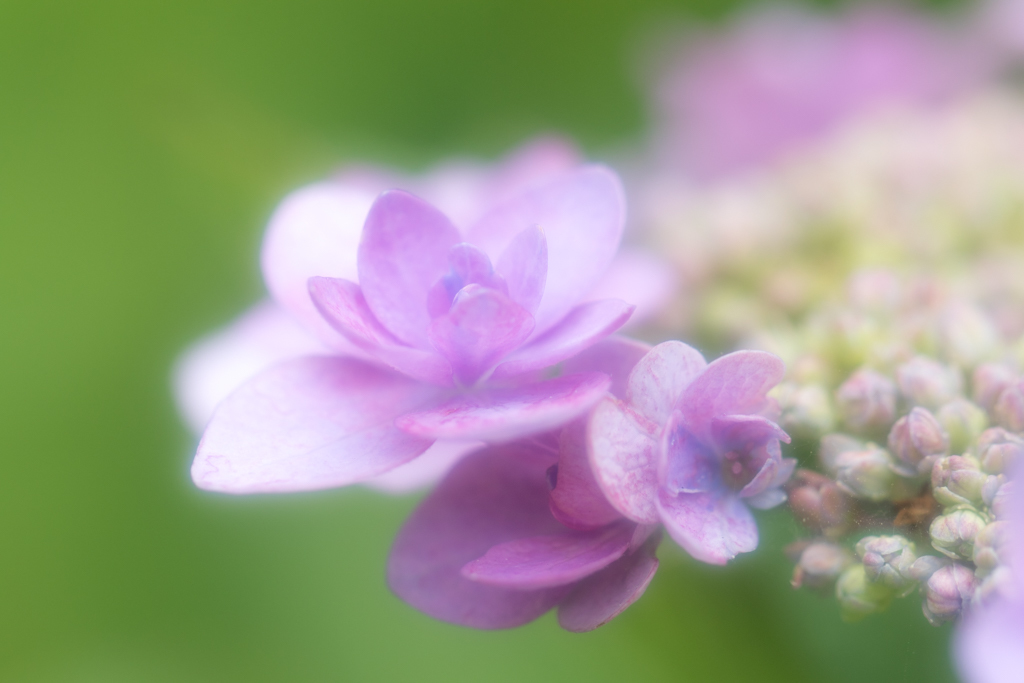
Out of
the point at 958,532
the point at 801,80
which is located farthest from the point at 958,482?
the point at 801,80

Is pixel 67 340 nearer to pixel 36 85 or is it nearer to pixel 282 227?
pixel 36 85

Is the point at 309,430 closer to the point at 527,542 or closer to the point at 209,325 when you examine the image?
the point at 527,542

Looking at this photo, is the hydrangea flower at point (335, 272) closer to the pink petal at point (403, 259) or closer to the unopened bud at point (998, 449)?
the pink petal at point (403, 259)

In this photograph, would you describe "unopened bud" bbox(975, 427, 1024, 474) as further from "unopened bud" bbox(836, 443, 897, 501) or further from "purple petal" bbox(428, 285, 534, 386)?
"purple petal" bbox(428, 285, 534, 386)

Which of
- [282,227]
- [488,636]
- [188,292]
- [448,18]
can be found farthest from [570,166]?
[448,18]

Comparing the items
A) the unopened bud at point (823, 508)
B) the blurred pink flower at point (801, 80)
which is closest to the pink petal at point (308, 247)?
the unopened bud at point (823, 508)

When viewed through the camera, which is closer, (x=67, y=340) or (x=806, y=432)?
(x=806, y=432)

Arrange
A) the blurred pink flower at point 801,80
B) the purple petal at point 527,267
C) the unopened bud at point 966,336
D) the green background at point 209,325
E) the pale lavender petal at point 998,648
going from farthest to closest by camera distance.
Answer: the blurred pink flower at point 801,80
the green background at point 209,325
the unopened bud at point 966,336
the purple petal at point 527,267
the pale lavender petal at point 998,648
